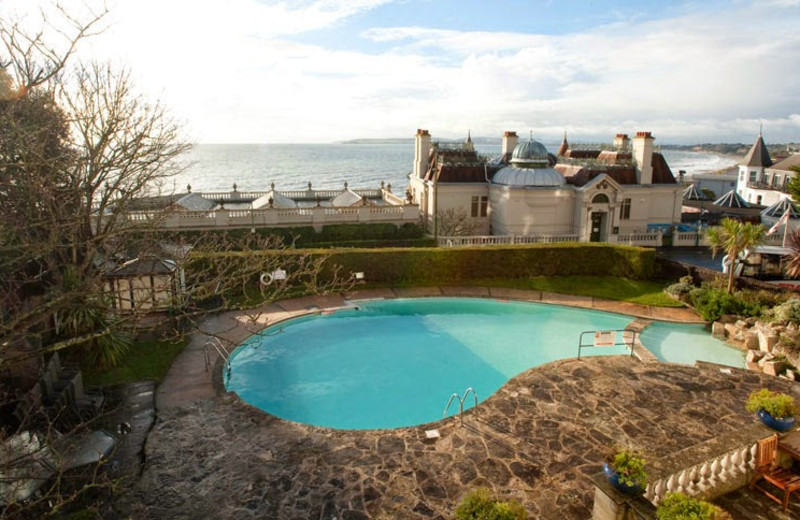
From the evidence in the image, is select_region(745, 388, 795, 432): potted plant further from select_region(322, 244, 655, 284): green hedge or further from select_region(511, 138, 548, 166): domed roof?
select_region(511, 138, 548, 166): domed roof

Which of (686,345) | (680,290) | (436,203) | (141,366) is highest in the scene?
(436,203)

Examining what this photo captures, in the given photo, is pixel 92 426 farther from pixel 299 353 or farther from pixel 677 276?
pixel 677 276

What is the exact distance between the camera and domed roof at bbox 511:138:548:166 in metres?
38.8

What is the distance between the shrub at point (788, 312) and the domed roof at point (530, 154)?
20334 mm

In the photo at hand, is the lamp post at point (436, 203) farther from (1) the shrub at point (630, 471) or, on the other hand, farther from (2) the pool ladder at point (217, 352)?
(1) the shrub at point (630, 471)

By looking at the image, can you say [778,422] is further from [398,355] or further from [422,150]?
[422,150]

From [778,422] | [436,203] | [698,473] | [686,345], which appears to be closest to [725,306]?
[686,345]

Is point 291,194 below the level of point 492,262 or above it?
above

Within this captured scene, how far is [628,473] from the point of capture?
9.05 m

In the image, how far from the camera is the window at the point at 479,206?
40031 millimetres

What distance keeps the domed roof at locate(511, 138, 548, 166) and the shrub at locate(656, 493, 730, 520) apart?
32.7m

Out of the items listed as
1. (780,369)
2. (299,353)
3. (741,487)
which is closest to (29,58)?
(299,353)

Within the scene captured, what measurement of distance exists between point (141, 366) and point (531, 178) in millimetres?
29414

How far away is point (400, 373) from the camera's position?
2066 centimetres
